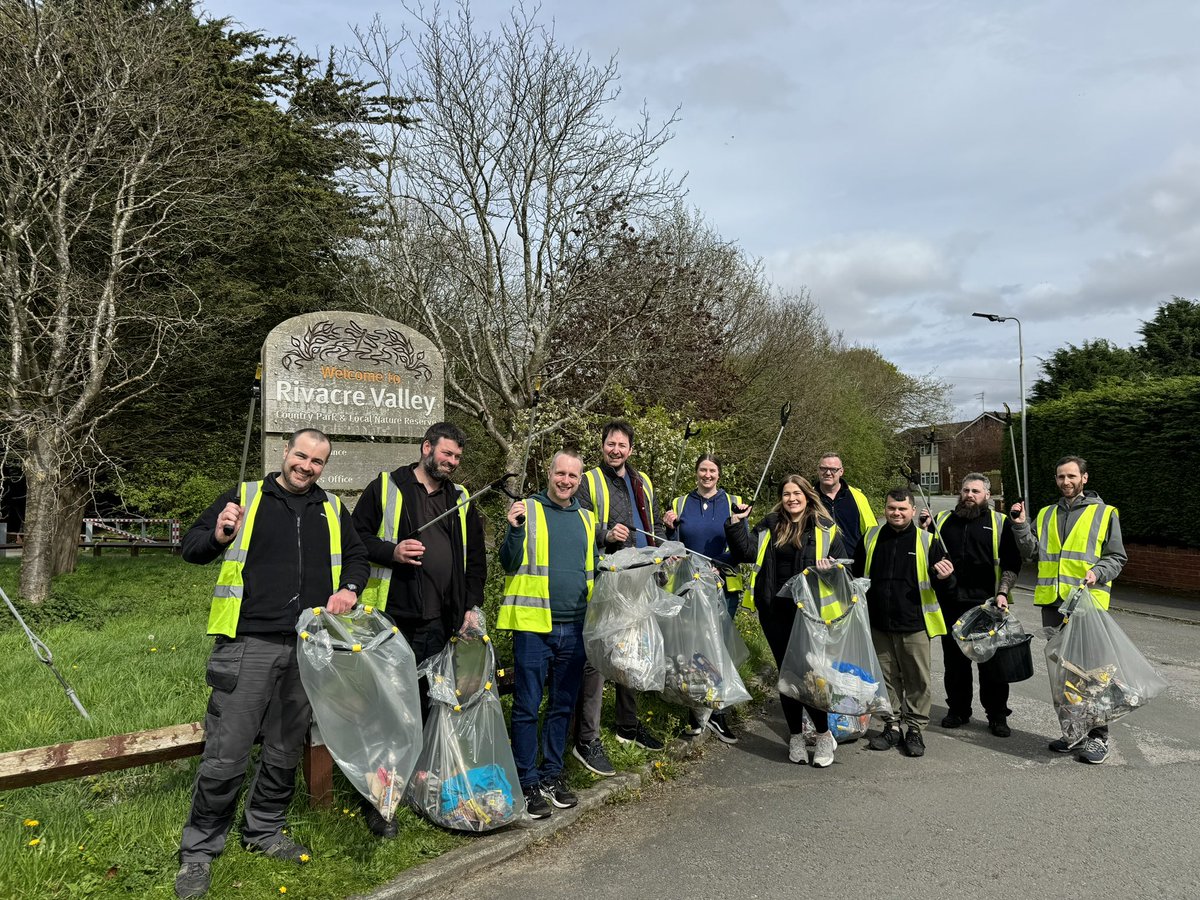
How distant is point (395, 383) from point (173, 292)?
731 centimetres

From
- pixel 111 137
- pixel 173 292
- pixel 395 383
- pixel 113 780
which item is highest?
pixel 111 137

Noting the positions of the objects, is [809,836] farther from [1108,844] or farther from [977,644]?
[977,644]

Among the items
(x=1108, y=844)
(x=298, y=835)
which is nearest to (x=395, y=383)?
(x=298, y=835)

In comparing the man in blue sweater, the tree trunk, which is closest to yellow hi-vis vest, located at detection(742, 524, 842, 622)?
the man in blue sweater

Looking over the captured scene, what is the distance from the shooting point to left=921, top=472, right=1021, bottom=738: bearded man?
545 centimetres

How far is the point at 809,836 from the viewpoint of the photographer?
12.7 ft

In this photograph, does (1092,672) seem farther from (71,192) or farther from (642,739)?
(71,192)

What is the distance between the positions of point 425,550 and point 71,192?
32.5 ft

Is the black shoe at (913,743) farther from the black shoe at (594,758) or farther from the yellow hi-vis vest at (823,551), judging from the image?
the black shoe at (594,758)

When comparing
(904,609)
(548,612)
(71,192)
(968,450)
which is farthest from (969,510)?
(968,450)

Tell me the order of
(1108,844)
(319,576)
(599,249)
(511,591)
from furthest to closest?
(599,249)
(511,591)
(1108,844)
(319,576)

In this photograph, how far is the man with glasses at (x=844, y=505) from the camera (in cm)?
581

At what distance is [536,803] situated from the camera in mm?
3963

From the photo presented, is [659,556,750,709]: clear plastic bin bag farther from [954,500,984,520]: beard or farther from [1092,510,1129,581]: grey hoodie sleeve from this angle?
[1092,510,1129,581]: grey hoodie sleeve
